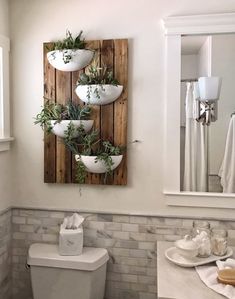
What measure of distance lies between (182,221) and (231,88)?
86 cm

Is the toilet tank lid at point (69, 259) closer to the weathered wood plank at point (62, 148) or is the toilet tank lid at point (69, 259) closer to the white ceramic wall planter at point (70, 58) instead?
the weathered wood plank at point (62, 148)

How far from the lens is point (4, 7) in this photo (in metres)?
2.14

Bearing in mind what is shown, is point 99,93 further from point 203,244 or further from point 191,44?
point 203,244

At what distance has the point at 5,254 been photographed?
2.20m

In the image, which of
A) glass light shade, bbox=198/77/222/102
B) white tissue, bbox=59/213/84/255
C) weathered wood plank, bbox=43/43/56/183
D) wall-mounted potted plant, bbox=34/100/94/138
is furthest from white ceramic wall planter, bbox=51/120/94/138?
glass light shade, bbox=198/77/222/102

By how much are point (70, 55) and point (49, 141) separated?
566 millimetres

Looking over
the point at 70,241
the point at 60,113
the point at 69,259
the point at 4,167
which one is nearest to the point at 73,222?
the point at 70,241

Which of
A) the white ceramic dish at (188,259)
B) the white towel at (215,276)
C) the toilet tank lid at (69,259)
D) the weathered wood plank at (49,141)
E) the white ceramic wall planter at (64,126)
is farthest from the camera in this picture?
the weathered wood plank at (49,141)

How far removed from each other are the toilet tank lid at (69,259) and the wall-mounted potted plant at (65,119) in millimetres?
729

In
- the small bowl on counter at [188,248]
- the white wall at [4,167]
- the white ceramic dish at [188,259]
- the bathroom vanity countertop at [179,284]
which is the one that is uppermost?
the white wall at [4,167]

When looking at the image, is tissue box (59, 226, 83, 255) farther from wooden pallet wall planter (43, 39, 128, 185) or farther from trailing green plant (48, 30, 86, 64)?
trailing green plant (48, 30, 86, 64)

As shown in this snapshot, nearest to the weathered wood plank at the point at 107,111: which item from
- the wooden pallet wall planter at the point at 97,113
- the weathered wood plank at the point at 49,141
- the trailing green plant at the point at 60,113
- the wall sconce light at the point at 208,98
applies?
the wooden pallet wall planter at the point at 97,113

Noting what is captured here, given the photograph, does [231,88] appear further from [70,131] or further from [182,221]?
[70,131]

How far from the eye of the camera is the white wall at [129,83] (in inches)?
80.0
